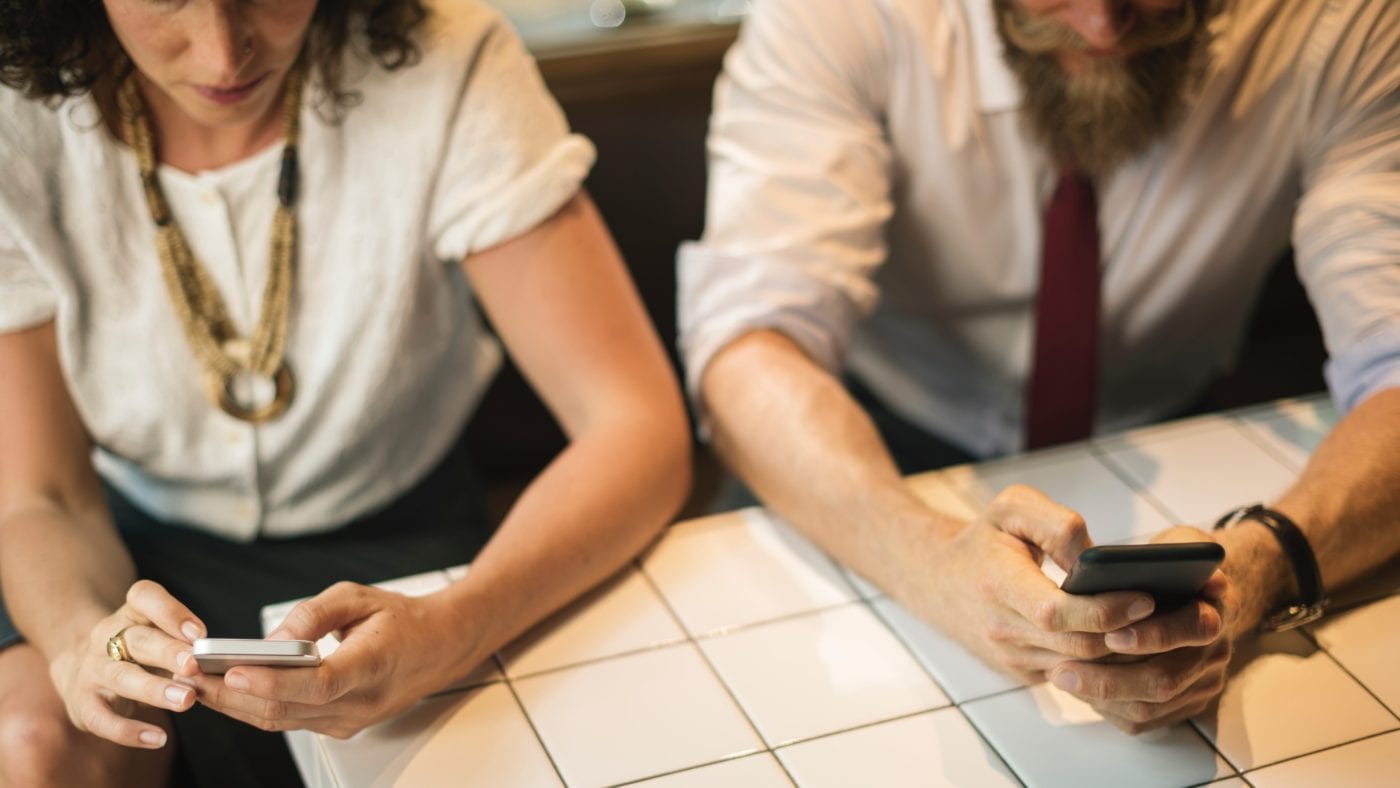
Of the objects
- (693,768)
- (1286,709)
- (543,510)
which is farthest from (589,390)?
(1286,709)

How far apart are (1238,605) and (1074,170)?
66 cm

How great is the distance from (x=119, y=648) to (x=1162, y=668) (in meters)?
0.77

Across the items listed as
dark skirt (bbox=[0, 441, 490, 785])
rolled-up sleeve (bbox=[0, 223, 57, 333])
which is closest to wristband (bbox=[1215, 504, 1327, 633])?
dark skirt (bbox=[0, 441, 490, 785])

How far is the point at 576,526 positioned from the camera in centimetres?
125

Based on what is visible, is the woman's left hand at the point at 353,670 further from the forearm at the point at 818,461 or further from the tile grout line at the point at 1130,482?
the tile grout line at the point at 1130,482

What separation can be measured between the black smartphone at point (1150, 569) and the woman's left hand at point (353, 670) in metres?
0.48

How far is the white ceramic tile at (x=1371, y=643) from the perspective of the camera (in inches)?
43.8

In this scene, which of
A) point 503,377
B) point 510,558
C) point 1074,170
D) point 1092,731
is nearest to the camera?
point 1092,731

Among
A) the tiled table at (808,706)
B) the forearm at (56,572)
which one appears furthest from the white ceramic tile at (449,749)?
the forearm at (56,572)

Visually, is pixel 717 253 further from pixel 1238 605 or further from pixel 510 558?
pixel 1238 605

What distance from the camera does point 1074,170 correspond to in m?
1.62

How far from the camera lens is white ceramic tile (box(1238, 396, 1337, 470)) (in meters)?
1.41

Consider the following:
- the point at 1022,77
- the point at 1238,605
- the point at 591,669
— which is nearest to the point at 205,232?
the point at 591,669

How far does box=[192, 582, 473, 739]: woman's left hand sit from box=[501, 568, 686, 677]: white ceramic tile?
60mm
